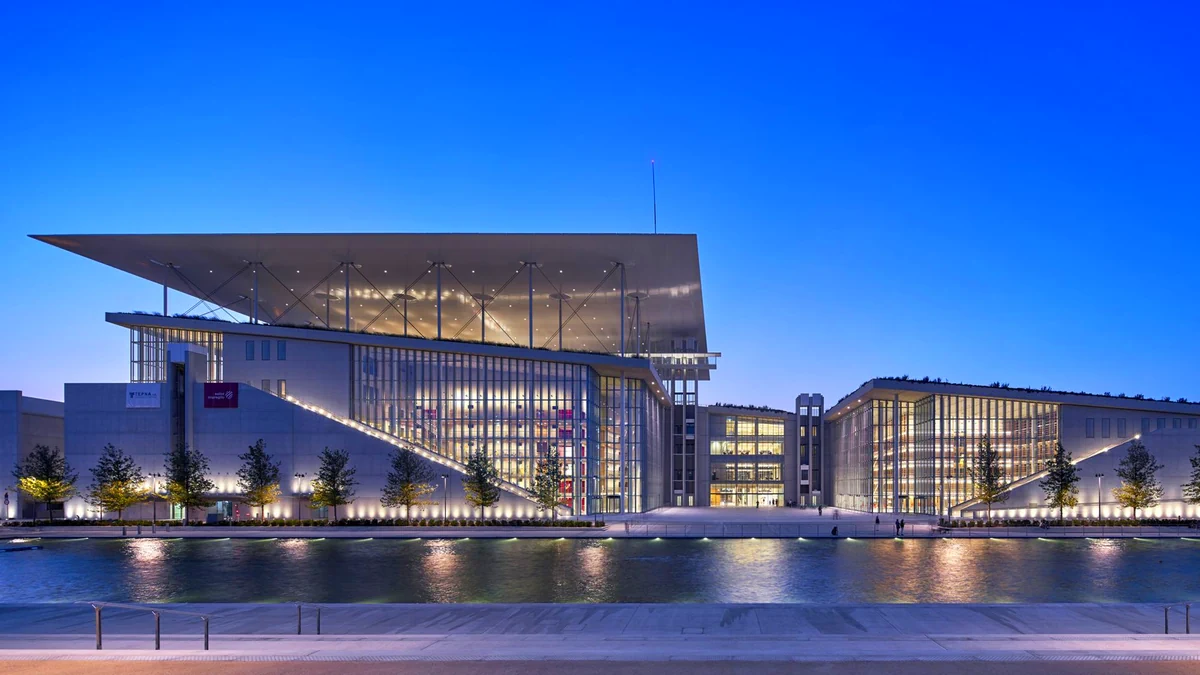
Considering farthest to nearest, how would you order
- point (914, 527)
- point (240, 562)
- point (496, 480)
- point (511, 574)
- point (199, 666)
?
point (496, 480)
point (914, 527)
point (240, 562)
point (511, 574)
point (199, 666)

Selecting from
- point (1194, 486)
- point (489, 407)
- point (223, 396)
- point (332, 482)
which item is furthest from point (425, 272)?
point (1194, 486)

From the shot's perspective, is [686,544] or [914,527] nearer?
[686,544]

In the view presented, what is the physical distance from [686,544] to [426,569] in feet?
54.1

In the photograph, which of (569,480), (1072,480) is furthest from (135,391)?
(1072,480)

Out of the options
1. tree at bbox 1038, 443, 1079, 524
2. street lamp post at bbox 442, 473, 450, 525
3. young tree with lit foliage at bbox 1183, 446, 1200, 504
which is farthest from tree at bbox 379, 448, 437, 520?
young tree with lit foliage at bbox 1183, 446, 1200, 504

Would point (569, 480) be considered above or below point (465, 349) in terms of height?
below

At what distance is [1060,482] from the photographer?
63500mm

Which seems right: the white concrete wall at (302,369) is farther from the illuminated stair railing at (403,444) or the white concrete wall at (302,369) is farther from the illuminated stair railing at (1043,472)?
the illuminated stair railing at (1043,472)

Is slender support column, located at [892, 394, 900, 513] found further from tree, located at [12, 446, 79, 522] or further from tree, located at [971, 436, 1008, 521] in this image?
tree, located at [12, 446, 79, 522]

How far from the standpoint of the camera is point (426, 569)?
37844 millimetres

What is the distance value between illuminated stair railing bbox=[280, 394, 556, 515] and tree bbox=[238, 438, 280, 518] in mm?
4631

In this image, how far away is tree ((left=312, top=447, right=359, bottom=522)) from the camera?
6359 centimetres

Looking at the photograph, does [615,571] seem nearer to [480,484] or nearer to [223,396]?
[480,484]

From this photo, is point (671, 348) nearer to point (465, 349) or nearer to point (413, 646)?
point (465, 349)
